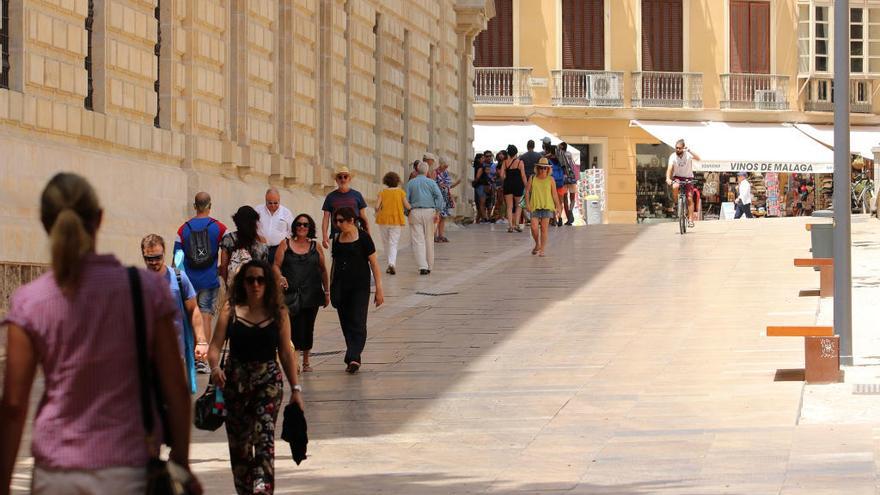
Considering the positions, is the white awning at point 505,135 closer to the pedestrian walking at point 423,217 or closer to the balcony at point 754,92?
the balcony at point 754,92

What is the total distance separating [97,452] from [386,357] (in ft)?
37.7

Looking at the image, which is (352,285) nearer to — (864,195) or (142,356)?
(142,356)

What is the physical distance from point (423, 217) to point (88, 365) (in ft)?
64.8

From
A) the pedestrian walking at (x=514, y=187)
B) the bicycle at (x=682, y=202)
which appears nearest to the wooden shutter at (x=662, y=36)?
the pedestrian walking at (x=514, y=187)

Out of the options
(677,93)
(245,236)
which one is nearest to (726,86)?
(677,93)

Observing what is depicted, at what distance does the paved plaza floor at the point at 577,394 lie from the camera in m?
10.5

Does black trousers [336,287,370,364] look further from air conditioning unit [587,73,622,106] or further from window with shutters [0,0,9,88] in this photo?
air conditioning unit [587,73,622,106]

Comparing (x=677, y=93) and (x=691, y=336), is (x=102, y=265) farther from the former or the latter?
(x=677, y=93)

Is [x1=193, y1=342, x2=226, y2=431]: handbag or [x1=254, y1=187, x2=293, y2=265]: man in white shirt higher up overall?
[x1=254, y1=187, x2=293, y2=265]: man in white shirt

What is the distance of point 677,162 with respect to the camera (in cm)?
3127

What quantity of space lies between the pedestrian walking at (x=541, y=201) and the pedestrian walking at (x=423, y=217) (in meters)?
1.65

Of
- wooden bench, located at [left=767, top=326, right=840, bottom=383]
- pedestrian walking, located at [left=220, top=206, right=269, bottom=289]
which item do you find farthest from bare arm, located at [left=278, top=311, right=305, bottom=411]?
wooden bench, located at [left=767, top=326, right=840, bottom=383]

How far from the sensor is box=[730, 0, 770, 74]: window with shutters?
54188 mm

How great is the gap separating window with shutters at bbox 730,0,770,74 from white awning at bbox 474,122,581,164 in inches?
252
